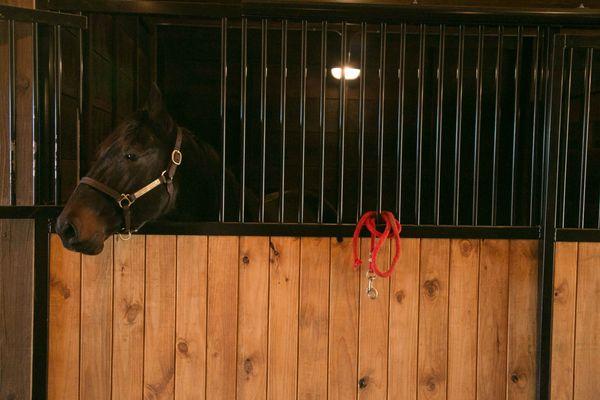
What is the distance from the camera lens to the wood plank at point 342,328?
145 cm

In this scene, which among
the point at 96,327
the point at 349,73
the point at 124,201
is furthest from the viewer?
the point at 349,73

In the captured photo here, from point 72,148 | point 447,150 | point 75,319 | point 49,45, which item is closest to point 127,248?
point 75,319

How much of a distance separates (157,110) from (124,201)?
298 millimetres

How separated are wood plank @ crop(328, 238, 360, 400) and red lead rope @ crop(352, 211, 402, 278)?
0.08 metres

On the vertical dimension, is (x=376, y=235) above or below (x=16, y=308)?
above

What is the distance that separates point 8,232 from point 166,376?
0.67m

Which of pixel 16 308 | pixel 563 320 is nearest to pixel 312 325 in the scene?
pixel 563 320

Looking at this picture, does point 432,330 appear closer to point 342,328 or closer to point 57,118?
point 342,328

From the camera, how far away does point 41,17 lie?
1.37 metres

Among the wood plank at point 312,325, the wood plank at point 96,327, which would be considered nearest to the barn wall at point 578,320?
the wood plank at point 312,325

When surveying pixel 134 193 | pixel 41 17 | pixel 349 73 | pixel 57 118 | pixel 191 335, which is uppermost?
pixel 349 73

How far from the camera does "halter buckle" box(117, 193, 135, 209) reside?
1.31 meters

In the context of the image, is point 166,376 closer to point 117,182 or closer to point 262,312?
point 262,312

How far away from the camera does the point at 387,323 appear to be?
1.46 meters
